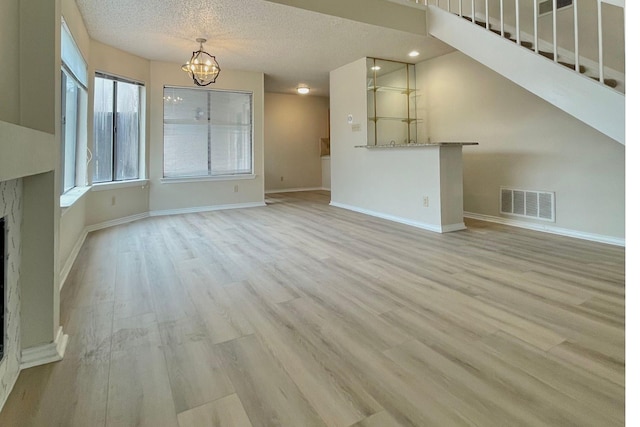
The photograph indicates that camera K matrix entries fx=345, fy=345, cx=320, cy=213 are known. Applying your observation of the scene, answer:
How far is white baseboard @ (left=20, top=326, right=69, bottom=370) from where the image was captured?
5.04 feet

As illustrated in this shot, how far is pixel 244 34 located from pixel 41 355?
4000mm

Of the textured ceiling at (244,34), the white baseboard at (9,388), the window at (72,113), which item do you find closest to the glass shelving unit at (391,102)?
the textured ceiling at (244,34)

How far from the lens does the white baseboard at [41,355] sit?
5.04 ft

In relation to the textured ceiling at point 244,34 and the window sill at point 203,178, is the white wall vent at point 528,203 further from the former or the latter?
the window sill at point 203,178

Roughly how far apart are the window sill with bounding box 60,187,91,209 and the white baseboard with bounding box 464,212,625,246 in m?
4.98

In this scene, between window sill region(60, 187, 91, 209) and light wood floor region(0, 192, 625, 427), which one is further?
window sill region(60, 187, 91, 209)

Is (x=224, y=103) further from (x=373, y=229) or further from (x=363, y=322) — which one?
(x=363, y=322)

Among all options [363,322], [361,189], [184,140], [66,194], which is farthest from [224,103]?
[363,322]

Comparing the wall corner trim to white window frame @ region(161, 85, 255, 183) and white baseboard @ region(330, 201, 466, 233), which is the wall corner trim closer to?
white baseboard @ region(330, 201, 466, 233)

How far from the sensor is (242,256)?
10.8 feet

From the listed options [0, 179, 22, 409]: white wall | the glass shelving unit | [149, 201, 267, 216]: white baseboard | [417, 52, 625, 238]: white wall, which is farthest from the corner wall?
[0, 179, 22, 409]: white wall

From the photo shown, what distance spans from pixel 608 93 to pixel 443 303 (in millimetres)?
2120

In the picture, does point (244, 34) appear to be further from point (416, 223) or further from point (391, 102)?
point (416, 223)

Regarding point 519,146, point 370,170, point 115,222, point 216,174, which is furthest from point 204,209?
point 519,146
